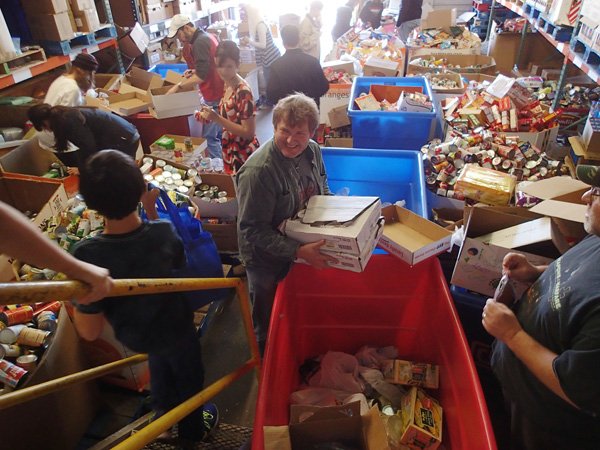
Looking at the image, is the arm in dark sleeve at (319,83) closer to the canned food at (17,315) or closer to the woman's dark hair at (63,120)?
the woman's dark hair at (63,120)

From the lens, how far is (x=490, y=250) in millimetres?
1812

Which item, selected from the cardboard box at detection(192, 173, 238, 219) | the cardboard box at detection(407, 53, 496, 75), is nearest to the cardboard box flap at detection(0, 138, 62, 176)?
the cardboard box at detection(192, 173, 238, 219)

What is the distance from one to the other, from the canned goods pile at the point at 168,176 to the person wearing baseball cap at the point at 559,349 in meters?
2.80

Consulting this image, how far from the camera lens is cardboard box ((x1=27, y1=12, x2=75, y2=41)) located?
12.7ft

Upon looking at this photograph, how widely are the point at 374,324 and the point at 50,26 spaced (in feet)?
13.7

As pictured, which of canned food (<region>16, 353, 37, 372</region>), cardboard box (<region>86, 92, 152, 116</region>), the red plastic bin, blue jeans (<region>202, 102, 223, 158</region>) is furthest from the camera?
blue jeans (<region>202, 102, 223, 158</region>)

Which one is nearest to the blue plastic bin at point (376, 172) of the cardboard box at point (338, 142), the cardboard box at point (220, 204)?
the cardboard box at point (220, 204)

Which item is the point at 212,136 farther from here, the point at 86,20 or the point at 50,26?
the point at 50,26

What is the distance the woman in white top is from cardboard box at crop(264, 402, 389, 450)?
585cm

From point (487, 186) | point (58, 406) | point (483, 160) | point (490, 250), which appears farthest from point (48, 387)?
point (483, 160)

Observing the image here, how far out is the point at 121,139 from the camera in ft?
11.3

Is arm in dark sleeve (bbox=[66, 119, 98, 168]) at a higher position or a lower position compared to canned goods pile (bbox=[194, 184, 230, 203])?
higher

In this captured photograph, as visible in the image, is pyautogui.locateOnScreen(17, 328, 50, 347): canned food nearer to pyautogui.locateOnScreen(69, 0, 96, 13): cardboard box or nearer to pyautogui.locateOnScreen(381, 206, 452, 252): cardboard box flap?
pyautogui.locateOnScreen(381, 206, 452, 252): cardboard box flap

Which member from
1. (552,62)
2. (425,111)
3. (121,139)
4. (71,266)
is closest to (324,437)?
(71,266)
